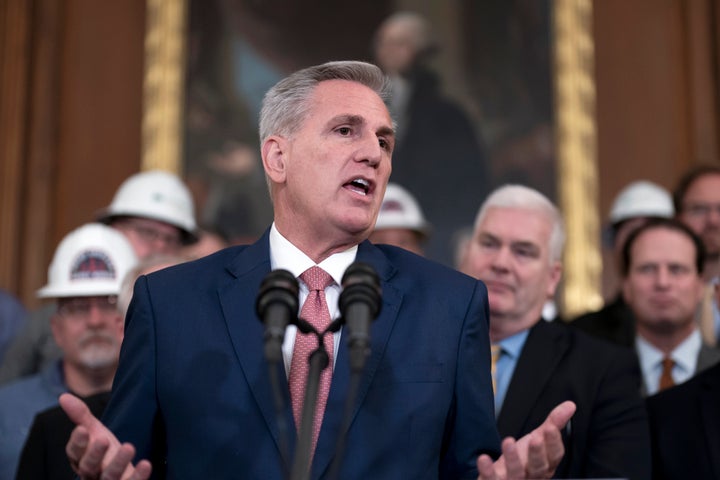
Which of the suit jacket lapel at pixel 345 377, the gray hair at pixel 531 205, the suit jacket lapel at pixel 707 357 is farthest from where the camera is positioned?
the suit jacket lapel at pixel 707 357

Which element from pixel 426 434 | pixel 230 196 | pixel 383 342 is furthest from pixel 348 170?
pixel 230 196

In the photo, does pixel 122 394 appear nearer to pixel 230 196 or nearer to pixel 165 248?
pixel 165 248

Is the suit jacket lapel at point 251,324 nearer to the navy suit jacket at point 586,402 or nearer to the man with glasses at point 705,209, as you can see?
the navy suit jacket at point 586,402

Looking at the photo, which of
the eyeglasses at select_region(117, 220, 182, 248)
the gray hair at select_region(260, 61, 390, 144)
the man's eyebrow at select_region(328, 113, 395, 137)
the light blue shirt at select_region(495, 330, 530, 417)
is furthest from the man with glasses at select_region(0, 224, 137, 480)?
the man's eyebrow at select_region(328, 113, 395, 137)

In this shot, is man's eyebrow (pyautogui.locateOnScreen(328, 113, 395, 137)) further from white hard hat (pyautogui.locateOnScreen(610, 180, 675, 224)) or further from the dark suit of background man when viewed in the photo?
white hard hat (pyautogui.locateOnScreen(610, 180, 675, 224))

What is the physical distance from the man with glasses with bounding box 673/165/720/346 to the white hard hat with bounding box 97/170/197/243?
2.55 meters

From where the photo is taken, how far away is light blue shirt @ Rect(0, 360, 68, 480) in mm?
3838

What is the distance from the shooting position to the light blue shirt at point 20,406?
3838 mm

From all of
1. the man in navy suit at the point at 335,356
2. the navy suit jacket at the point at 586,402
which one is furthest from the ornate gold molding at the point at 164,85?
the man in navy suit at the point at 335,356

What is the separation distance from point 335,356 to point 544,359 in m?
1.50

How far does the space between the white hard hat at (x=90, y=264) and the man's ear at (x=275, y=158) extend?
5.67ft

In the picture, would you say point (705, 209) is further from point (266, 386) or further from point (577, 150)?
point (266, 386)

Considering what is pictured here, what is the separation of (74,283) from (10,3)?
3979 millimetres

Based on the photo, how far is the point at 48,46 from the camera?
762cm
